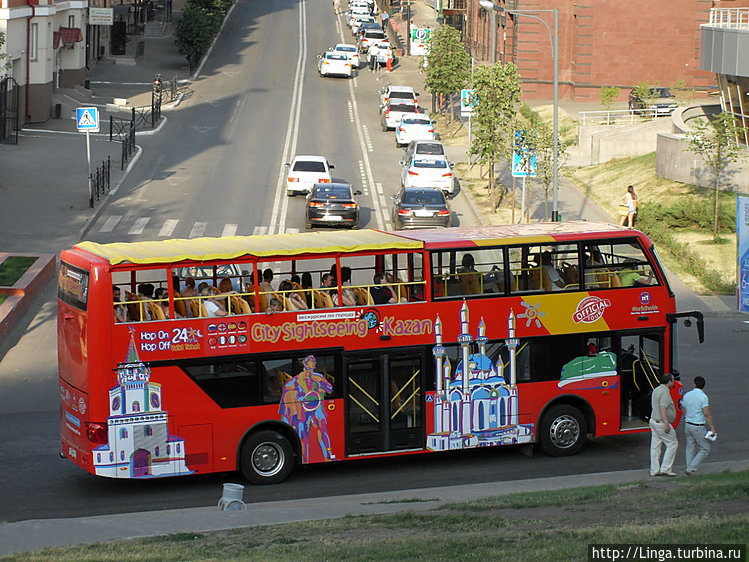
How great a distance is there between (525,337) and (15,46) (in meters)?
40.0

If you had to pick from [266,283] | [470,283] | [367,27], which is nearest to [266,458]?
[266,283]

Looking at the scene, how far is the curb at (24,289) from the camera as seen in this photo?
83.4 feet

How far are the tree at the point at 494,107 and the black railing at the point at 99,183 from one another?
13582 millimetres

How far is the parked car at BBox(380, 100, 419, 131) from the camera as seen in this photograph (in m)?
57.6

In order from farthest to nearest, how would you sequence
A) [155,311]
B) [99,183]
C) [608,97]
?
[608,97] < [99,183] < [155,311]

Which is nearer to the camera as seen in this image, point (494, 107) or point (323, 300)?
point (323, 300)

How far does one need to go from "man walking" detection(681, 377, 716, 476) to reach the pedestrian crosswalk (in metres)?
21.7

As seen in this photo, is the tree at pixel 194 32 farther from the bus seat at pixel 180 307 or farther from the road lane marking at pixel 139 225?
the bus seat at pixel 180 307

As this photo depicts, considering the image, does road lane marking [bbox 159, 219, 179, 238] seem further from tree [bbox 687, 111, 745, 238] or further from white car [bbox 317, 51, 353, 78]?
white car [bbox 317, 51, 353, 78]

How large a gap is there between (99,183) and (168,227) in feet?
19.8

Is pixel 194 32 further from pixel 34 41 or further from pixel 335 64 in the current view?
pixel 34 41

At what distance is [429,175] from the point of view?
4288cm

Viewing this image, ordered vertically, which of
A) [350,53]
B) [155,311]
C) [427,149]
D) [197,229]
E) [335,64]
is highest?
[350,53]

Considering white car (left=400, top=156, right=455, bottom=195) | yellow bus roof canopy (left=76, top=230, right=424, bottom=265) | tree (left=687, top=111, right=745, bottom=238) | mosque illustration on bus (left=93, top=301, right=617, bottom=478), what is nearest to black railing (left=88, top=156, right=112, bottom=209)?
white car (left=400, top=156, right=455, bottom=195)
